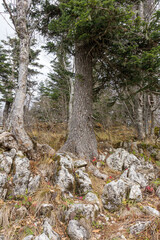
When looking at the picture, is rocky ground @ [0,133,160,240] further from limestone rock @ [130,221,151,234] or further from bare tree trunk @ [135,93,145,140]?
bare tree trunk @ [135,93,145,140]

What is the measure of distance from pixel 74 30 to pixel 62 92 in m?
5.84

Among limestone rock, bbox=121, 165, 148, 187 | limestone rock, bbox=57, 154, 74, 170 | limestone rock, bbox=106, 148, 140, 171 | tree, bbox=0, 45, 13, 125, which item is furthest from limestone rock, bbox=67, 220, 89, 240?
tree, bbox=0, 45, 13, 125

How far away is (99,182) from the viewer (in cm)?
369

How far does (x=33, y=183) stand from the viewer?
3.07 metres

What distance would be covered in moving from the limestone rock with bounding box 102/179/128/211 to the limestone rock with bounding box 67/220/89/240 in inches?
32.9

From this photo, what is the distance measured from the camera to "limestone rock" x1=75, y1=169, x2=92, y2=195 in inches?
130

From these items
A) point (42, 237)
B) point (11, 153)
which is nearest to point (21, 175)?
point (11, 153)

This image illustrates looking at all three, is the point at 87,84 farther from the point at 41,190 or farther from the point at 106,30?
the point at 41,190

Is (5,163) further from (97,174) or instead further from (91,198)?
(97,174)

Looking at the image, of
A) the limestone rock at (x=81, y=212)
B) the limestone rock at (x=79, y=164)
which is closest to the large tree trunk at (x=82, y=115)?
the limestone rock at (x=79, y=164)

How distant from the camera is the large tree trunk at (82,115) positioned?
4.72 meters

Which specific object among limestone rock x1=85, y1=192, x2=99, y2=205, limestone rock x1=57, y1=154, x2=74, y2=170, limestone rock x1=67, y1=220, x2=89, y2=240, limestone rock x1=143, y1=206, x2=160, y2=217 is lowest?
limestone rock x1=67, y1=220, x2=89, y2=240

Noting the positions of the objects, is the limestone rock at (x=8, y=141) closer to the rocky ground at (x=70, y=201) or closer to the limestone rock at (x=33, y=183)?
the rocky ground at (x=70, y=201)

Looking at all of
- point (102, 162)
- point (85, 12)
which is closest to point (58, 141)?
point (102, 162)
